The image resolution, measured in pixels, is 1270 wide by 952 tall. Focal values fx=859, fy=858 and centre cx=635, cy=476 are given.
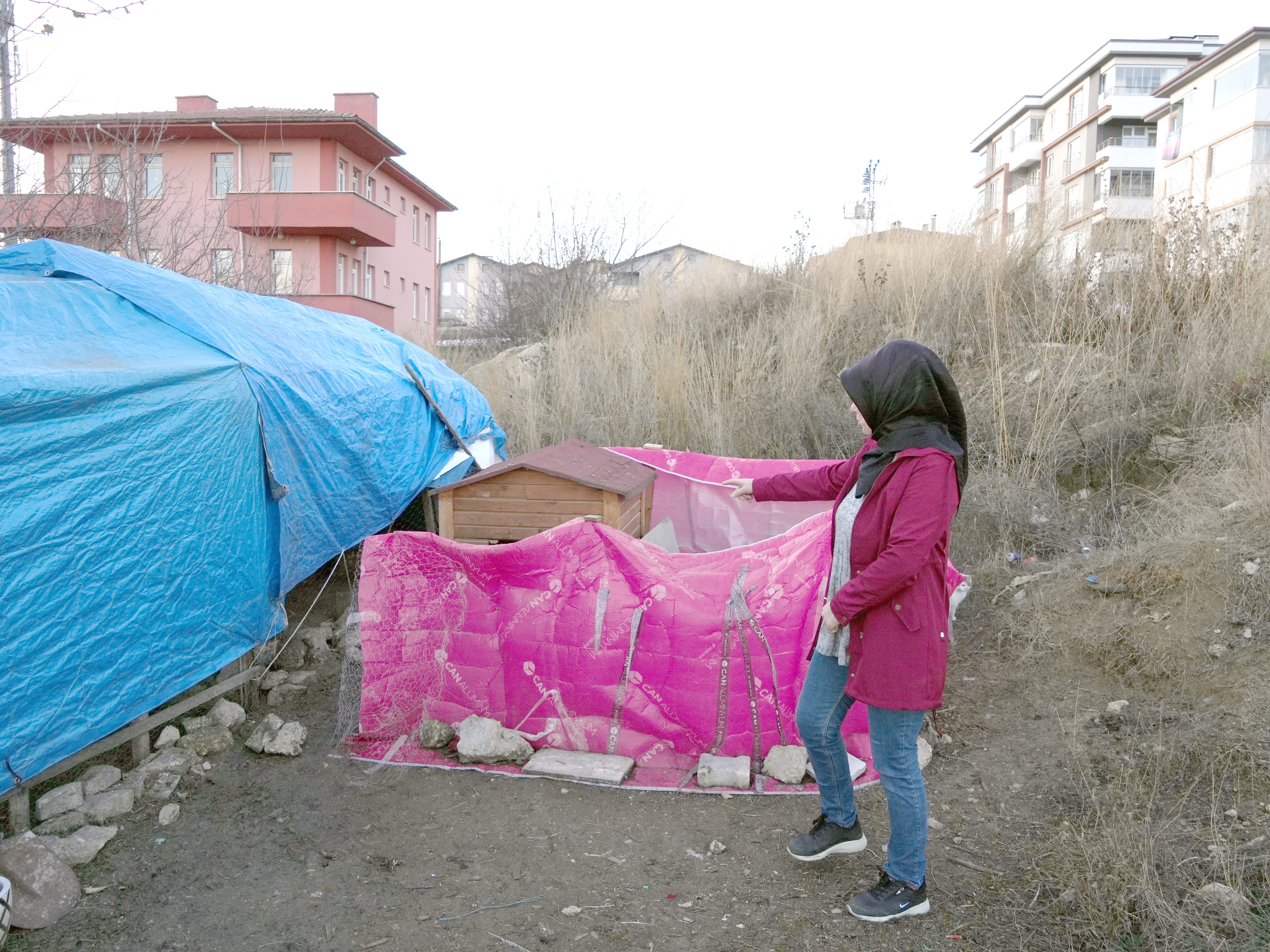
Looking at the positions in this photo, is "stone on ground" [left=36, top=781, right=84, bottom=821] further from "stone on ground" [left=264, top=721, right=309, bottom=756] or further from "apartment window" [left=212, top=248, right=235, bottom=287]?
"apartment window" [left=212, top=248, right=235, bottom=287]

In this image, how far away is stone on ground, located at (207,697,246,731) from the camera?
408 cm

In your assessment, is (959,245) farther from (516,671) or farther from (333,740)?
(333,740)

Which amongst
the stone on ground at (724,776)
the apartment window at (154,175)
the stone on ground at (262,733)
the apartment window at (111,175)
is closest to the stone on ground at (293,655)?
the stone on ground at (262,733)

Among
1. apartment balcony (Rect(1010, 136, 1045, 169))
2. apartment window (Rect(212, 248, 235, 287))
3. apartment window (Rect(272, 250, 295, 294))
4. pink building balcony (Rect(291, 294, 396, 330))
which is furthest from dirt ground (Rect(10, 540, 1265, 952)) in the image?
apartment balcony (Rect(1010, 136, 1045, 169))

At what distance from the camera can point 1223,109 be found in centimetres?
3297

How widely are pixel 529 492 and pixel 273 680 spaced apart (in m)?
1.72

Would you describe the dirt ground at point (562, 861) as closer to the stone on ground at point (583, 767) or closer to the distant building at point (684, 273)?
the stone on ground at point (583, 767)

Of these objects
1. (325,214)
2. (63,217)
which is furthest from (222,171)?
(63,217)

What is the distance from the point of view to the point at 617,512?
16.1 ft

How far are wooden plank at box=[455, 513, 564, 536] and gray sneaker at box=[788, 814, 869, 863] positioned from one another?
2.36 metres

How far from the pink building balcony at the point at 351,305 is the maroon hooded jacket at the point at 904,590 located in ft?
73.0

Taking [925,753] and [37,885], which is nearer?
[37,885]

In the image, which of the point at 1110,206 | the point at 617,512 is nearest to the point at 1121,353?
the point at 1110,206

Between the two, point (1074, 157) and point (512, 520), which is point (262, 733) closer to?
point (512, 520)
